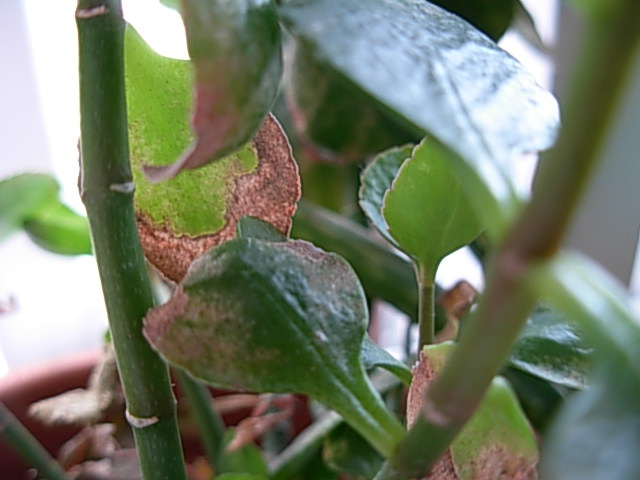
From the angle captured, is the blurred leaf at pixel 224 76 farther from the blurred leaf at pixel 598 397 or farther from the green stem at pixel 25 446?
the green stem at pixel 25 446

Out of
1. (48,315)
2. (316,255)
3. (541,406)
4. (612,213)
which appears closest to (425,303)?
(316,255)

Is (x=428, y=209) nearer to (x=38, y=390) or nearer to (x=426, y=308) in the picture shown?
(x=426, y=308)

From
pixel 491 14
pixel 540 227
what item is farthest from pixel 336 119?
pixel 540 227

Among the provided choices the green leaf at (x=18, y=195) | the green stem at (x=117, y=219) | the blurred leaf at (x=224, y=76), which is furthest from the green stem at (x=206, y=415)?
the blurred leaf at (x=224, y=76)

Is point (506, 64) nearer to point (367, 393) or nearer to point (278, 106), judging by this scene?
point (367, 393)

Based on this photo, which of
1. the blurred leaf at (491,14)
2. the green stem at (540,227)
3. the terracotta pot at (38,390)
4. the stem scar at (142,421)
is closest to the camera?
the green stem at (540,227)

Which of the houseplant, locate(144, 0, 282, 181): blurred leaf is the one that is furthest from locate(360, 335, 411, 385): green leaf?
locate(144, 0, 282, 181): blurred leaf
